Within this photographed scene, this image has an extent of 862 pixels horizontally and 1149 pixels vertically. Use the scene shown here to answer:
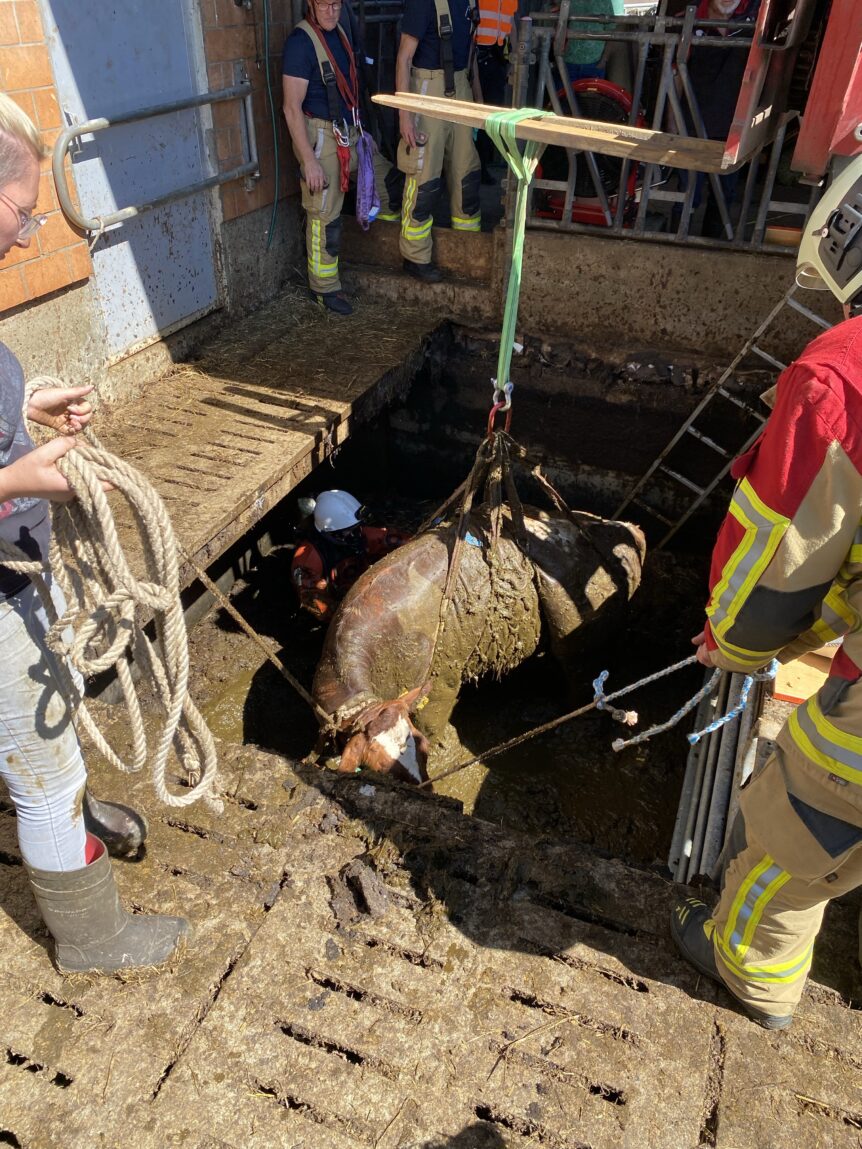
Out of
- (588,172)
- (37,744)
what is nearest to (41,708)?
(37,744)

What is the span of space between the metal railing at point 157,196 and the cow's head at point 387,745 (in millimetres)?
3278

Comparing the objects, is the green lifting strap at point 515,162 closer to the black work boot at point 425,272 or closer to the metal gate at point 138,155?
the metal gate at point 138,155

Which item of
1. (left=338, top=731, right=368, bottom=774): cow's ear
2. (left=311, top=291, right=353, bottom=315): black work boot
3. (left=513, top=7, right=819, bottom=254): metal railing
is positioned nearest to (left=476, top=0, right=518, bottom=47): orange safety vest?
(left=513, top=7, right=819, bottom=254): metal railing

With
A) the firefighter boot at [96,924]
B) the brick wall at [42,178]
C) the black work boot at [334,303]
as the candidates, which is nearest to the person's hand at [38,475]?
the firefighter boot at [96,924]

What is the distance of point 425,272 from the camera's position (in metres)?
6.66

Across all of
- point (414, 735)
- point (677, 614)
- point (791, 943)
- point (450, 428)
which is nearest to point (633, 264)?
point (450, 428)

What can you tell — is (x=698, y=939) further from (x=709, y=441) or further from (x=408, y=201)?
(x=408, y=201)

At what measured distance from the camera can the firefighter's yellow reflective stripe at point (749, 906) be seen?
233 centimetres

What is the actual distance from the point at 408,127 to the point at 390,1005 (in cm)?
590

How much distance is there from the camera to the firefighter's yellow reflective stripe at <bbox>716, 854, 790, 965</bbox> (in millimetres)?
2332

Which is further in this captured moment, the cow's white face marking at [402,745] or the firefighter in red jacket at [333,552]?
the firefighter in red jacket at [333,552]

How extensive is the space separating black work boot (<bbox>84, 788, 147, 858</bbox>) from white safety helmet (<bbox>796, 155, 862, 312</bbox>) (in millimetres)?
2777

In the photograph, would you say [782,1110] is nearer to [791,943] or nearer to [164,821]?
[791,943]

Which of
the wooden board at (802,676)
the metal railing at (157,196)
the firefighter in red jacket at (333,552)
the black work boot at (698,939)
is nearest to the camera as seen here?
the black work boot at (698,939)
